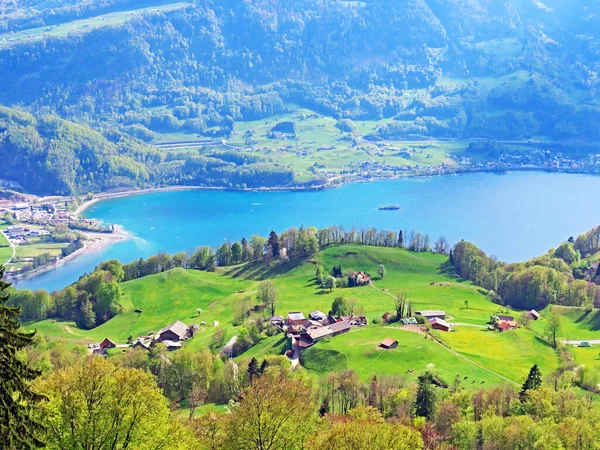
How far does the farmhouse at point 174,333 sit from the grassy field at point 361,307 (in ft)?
9.53

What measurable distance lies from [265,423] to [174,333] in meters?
75.6

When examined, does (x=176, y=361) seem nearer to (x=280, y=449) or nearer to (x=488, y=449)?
(x=488, y=449)

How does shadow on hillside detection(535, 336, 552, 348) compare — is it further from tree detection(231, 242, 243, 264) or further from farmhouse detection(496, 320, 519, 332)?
tree detection(231, 242, 243, 264)

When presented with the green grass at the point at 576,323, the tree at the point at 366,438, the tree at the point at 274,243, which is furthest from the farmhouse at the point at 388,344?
the tree at the point at 274,243

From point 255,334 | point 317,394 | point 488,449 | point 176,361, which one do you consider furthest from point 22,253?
point 488,449

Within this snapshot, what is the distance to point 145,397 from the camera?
3222cm

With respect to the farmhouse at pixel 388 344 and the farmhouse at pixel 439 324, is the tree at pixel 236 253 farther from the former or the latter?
the farmhouse at pixel 388 344

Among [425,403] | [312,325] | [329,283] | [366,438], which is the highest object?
[366,438]

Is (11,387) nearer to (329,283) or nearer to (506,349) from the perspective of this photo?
(506,349)

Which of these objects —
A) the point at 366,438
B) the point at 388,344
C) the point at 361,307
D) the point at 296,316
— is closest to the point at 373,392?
the point at 388,344

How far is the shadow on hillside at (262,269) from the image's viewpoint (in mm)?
142250

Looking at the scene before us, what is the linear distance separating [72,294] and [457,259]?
76.6 metres

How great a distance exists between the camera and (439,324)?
326 feet

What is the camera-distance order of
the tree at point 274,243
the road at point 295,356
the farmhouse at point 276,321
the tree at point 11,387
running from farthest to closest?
the tree at point 274,243 → the farmhouse at point 276,321 → the road at point 295,356 → the tree at point 11,387
